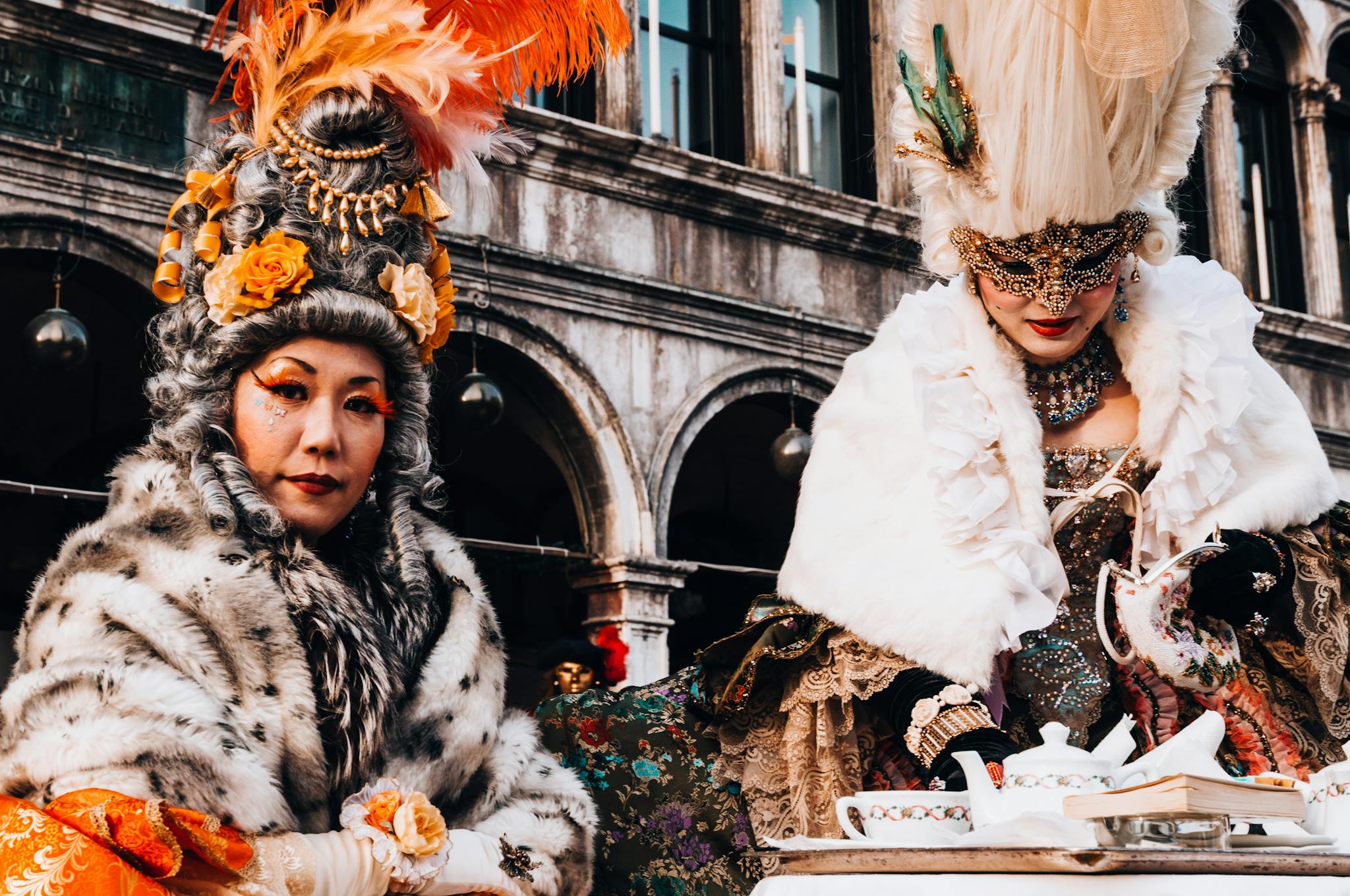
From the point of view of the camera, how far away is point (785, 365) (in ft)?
35.1

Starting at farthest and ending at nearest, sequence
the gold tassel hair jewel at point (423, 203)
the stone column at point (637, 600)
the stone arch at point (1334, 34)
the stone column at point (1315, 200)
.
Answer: the stone arch at point (1334, 34)
the stone column at point (1315, 200)
the stone column at point (637, 600)
the gold tassel hair jewel at point (423, 203)

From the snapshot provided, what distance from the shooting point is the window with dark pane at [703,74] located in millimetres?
10883

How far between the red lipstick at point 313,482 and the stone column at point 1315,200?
12.9 metres

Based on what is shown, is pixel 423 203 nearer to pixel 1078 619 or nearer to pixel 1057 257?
pixel 1057 257

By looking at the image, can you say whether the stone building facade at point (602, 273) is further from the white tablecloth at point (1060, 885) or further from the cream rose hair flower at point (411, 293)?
the white tablecloth at point (1060, 885)

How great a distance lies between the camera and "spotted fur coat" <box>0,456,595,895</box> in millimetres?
2279

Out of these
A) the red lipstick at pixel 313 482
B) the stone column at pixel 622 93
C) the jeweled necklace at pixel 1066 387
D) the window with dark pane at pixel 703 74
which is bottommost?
the red lipstick at pixel 313 482

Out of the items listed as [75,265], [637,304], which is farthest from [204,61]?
[637,304]

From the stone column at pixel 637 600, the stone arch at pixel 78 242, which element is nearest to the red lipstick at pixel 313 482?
the stone arch at pixel 78 242

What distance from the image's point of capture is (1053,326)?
123 inches

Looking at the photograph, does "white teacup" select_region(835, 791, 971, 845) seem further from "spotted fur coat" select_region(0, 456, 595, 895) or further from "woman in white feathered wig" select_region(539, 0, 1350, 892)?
"spotted fur coat" select_region(0, 456, 595, 895)

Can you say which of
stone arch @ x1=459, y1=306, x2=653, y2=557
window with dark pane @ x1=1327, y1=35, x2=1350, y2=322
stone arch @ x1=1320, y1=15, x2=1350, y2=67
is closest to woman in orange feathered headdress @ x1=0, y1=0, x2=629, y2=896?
stone arch @ x1=459, y1=306, x2=653, y2=557

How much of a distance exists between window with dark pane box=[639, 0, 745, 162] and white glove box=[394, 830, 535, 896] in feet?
28.2

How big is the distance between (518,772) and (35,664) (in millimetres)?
790
